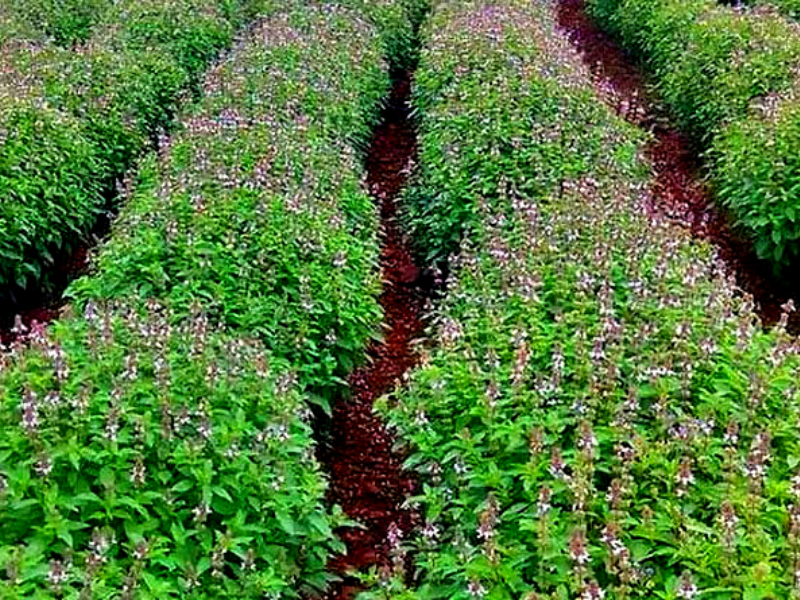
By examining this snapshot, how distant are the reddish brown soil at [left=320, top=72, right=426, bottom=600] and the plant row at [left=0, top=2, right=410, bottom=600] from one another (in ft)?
1.32

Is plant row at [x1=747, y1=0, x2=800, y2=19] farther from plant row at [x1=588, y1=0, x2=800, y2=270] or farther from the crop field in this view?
the crop field

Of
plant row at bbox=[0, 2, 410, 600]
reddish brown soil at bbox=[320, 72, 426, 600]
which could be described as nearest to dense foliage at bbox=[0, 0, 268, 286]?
plant row at bbox=[0, 2, 410, 600]

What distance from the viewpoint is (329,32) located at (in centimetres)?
1150

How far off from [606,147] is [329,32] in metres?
4.69

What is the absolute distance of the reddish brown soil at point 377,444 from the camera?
5055mm

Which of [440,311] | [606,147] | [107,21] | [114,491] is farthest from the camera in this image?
[107,21]

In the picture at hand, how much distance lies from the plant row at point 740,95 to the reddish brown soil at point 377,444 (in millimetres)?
2572

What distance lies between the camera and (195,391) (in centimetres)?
413

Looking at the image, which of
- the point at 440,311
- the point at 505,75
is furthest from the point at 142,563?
the point at 505,75

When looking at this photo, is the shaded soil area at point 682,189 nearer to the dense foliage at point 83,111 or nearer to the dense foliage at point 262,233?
the dense foliage at point 262,233

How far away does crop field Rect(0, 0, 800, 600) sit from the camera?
3.49m

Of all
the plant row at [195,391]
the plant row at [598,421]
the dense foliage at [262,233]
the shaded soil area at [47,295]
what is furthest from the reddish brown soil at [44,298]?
the plant row at [598,421]

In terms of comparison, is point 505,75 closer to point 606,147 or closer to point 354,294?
point 606,147

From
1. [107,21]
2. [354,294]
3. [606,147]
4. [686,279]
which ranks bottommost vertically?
[107,21]
